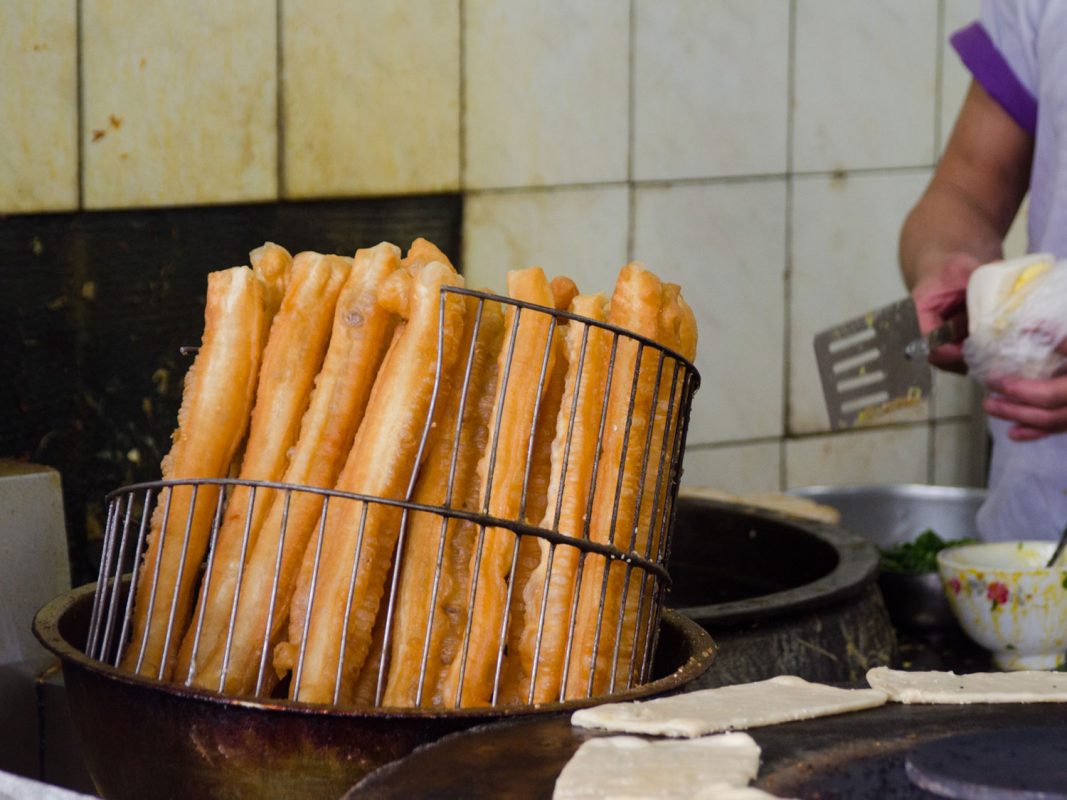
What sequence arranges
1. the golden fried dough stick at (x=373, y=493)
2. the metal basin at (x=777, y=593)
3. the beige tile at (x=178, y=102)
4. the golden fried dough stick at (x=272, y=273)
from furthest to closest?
the beige tile at (x=178, y=102)
the metal basin at (x=777, y=593)
the golden fried dough stick at (x=272, y=273)
the golden fried dough stick at (x=373, y=493)

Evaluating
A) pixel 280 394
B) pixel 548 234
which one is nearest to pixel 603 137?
pixel 548 234

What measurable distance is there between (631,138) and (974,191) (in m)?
0.55

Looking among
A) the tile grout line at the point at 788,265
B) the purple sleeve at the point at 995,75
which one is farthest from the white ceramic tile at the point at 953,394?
the purple sleeve at the point at 995,75

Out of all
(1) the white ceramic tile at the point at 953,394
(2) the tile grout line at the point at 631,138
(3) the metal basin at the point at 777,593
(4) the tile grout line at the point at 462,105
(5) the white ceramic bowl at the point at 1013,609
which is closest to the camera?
(3) the metal basin at the point at 777,593

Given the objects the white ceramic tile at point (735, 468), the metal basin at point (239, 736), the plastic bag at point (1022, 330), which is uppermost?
the plastic bag at point (1022, 330)

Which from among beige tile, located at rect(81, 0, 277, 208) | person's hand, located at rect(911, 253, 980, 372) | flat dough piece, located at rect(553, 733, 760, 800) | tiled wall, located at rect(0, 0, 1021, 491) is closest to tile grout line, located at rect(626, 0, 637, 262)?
tiled wall, located at rect(0, 0, 1021, 491)

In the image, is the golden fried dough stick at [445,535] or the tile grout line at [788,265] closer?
the golden fried dough stick at [445,535]

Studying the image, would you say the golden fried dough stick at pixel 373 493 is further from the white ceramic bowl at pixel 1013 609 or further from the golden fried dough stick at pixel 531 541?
the white ceramic bowl at pixel 1013 609

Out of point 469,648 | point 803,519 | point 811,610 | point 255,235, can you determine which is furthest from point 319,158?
point 469,648

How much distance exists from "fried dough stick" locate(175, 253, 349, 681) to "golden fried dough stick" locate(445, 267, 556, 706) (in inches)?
5.4

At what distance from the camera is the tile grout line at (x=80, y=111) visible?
1.70 meters

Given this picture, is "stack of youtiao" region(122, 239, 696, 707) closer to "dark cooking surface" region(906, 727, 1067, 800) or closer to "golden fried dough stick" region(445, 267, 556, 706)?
"golden fried dough stick" region(445, 267, 556, 706)

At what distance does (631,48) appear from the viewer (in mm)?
2262

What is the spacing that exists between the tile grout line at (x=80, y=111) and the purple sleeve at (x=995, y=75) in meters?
1.30
